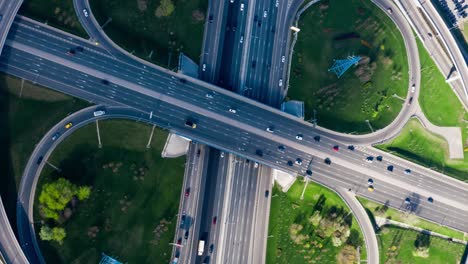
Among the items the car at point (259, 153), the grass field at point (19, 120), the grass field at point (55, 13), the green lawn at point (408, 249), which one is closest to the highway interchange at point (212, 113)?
the car at point (259, 153)

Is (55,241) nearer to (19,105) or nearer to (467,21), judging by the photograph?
(19,105)

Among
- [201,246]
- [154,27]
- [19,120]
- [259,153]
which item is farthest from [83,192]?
[154,27]

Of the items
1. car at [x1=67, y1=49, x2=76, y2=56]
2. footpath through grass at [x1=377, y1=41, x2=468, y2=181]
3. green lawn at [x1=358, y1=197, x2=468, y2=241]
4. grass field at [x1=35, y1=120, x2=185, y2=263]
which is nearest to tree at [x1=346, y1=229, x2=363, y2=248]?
green lawn at [x1=358, y1=197, x2=468, y2=241]

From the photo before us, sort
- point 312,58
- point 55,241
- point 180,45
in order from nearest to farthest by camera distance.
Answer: point 55,241 → point 180,45 → point 312,58

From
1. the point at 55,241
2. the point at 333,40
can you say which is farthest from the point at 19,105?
the point at 333,40

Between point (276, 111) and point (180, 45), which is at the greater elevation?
point (180, 45)

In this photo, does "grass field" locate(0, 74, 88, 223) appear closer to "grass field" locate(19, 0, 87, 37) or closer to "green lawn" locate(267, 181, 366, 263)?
"grass field" locate(19, 0, 87, 37)
